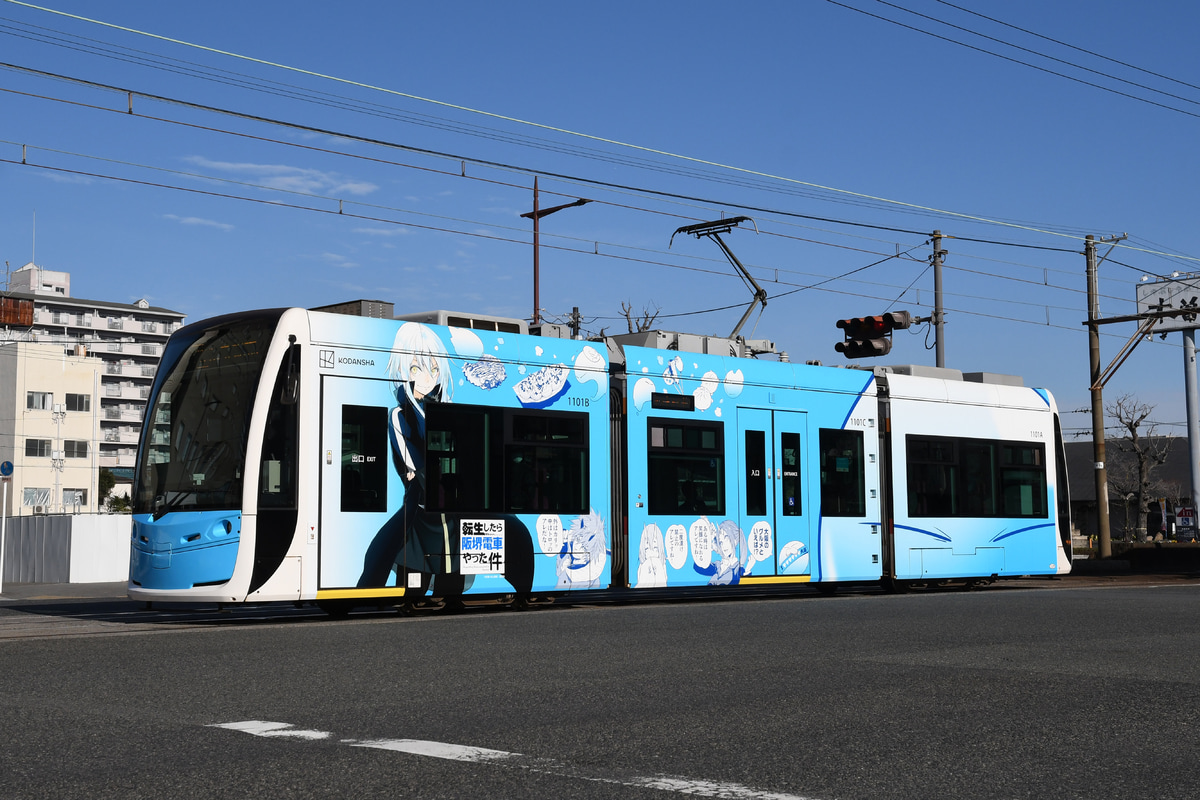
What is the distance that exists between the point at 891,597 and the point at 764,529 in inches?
82.6

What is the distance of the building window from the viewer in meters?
81.0

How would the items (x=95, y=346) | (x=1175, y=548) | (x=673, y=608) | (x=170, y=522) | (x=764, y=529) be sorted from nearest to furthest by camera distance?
1. (x=170, y=522)
2. (x=673, y=608)
3. (x=764, y=529)
4. (x=1175, y=548)
5. (x=95, y=346)

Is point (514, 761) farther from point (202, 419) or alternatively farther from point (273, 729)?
point (202, 419)

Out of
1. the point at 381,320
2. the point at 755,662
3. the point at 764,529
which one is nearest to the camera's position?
the point at 755,662

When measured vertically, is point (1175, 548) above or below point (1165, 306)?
below

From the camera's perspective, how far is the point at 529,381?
52.9 ft

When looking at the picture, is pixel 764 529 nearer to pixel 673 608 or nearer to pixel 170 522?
pixel 673 608

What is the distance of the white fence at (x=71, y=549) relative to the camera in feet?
126

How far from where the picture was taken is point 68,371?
3177 inches

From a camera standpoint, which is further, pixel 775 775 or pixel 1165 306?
pixel 1165 306

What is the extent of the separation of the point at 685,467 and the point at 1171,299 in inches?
1434

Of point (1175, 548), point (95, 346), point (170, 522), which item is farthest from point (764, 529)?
point (95, 346)

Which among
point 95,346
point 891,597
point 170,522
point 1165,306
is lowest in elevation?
point 891,597

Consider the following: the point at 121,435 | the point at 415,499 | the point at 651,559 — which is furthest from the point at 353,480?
the point at 121,435
